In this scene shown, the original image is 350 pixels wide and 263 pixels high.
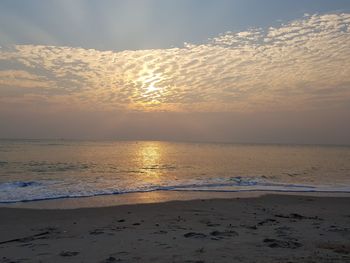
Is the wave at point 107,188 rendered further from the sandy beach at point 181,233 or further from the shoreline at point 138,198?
the sandy beach at point 181,233

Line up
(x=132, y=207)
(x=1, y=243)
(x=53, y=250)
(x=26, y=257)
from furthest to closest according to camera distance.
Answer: (x=132, y=207) → (x=1, y=243) → (x=53, y=250) → (x=26, y=257)

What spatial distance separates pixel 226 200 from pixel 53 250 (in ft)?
32.8

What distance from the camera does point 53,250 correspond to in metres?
7.71

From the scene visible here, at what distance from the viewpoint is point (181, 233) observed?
9.32 m

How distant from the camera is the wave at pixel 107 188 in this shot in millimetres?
17031

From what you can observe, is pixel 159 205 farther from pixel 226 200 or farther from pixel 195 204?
Answer: pixel 226 200

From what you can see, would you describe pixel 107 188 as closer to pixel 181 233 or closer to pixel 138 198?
pixel 138 198

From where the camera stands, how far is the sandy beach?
7.18 meters

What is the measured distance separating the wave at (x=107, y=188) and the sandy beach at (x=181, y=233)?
136 inches

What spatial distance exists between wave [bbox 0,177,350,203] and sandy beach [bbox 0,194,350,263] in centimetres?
345

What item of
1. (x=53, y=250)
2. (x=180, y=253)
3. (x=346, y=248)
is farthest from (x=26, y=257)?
(x=346, y=248)

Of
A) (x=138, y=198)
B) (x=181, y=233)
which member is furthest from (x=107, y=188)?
(x=181, y=233)

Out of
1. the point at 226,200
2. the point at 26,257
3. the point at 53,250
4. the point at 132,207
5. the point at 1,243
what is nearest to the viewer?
the point at 26,257

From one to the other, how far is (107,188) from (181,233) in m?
11.2
